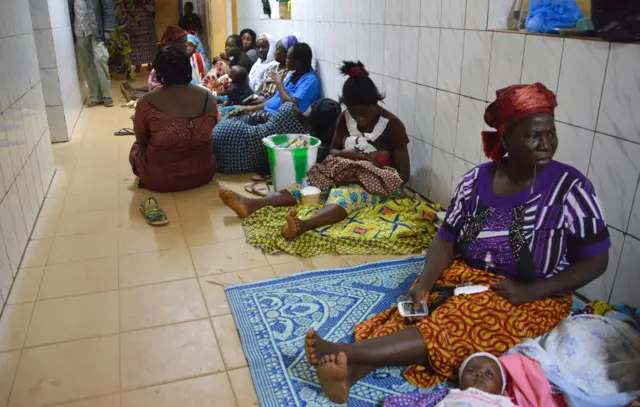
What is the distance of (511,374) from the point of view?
167 centimetres

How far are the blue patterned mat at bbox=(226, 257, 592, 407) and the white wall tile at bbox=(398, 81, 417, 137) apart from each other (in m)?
1.25

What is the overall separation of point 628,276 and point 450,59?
5.26 ft

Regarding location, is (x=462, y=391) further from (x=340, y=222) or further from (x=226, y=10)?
(x=226, y=10)

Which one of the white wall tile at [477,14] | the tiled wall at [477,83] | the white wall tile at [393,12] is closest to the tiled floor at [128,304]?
the tiled wall at [477,83]

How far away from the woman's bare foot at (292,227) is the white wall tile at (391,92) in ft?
4.58

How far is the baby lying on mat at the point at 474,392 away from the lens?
155 cm

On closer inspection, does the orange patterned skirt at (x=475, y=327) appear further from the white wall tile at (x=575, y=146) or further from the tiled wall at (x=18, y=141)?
the tiled wall at (x=18, y=141)

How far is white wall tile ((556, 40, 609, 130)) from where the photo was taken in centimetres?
223

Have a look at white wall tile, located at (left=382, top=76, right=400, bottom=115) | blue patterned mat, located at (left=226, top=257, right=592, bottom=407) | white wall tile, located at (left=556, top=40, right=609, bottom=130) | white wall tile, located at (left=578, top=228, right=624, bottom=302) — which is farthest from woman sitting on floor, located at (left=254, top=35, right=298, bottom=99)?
white wall tile, located at (left=578, top=228, right=624, bottom=302)

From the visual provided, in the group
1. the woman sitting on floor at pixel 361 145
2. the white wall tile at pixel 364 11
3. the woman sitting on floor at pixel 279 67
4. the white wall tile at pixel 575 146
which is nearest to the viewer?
the white wall tile at pixel 575 146

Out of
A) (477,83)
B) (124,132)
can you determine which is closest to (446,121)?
(477,83)

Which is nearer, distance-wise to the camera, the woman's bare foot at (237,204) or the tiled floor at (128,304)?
the tiled floor at (128,304)

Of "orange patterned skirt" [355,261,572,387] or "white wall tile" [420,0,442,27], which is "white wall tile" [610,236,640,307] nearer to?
"orange patterned skirt" [355,261,572,387]

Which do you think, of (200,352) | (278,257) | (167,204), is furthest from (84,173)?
(200,352)
